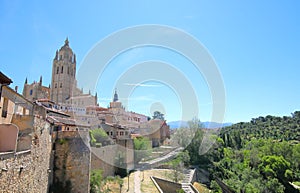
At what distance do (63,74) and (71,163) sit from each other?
42.2m

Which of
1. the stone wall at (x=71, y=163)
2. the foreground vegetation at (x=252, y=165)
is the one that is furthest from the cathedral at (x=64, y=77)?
the stone wall at (x=71, y=163)

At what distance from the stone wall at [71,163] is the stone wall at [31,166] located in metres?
0.68

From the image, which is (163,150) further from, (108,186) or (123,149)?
(108,186)

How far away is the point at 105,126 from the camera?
21203 millimetres

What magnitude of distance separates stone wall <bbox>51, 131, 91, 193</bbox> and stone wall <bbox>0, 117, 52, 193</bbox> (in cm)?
68

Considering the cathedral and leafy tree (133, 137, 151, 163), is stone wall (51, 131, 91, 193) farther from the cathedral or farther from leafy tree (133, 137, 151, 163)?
→ the cathedral

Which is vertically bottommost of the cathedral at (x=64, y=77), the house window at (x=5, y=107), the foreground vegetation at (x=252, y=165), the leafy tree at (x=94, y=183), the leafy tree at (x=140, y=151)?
the foreground vegetation at (x=252, y=165)

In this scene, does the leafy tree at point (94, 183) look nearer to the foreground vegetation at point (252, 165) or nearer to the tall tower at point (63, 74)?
the foreground vegetation at point (252, 165)

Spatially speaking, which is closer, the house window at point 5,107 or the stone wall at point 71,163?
the house window at point 5,107

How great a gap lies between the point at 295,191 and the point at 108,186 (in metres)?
20.3

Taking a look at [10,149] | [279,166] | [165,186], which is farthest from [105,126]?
[279,166]

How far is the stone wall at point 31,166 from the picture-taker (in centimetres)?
459

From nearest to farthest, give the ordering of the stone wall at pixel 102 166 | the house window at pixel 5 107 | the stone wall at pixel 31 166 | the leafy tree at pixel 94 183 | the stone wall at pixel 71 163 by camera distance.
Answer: the stone wall at pixel 31 166
the house window at pixel 5 107
the stone wall at pixel 71 163
the leafy tree at pixel 94 183
the stone wall at pixel 102 166

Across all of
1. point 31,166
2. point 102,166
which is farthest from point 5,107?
point 102,166
